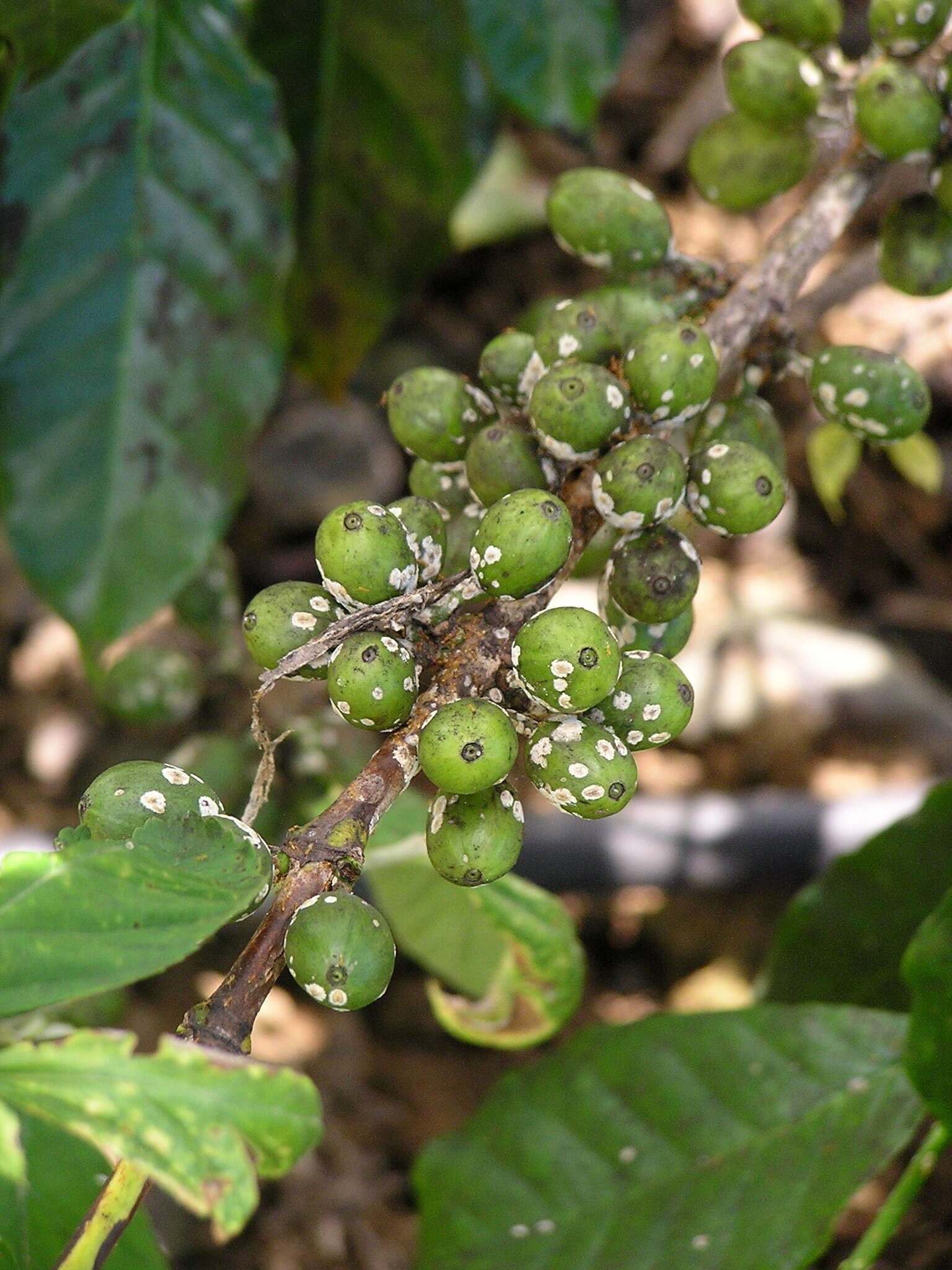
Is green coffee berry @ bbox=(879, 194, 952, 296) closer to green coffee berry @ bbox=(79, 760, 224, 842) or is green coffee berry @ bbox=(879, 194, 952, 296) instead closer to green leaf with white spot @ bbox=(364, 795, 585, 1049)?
green leaf with white spot @ bbox=(364, 795, 585, 1049)

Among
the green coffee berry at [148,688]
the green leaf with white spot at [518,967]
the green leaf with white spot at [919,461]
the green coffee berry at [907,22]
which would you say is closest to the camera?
the green coffee berry at [907,22]

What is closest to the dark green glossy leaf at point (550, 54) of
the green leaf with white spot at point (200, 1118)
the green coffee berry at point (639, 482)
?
the green coffee berry at point (639, 482)

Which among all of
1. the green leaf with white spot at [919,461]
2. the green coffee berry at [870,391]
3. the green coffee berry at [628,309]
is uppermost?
the green coffee berry at [628,309]

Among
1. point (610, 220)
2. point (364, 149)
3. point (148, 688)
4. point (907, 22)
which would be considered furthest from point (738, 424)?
point (364, 149)

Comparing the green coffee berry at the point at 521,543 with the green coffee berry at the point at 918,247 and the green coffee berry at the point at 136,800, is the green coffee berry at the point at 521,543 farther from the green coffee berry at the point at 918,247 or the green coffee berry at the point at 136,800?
the green coffee berry at the point at 918,247

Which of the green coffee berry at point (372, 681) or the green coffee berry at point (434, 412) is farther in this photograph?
the green coffee berry at point (434, 412)
